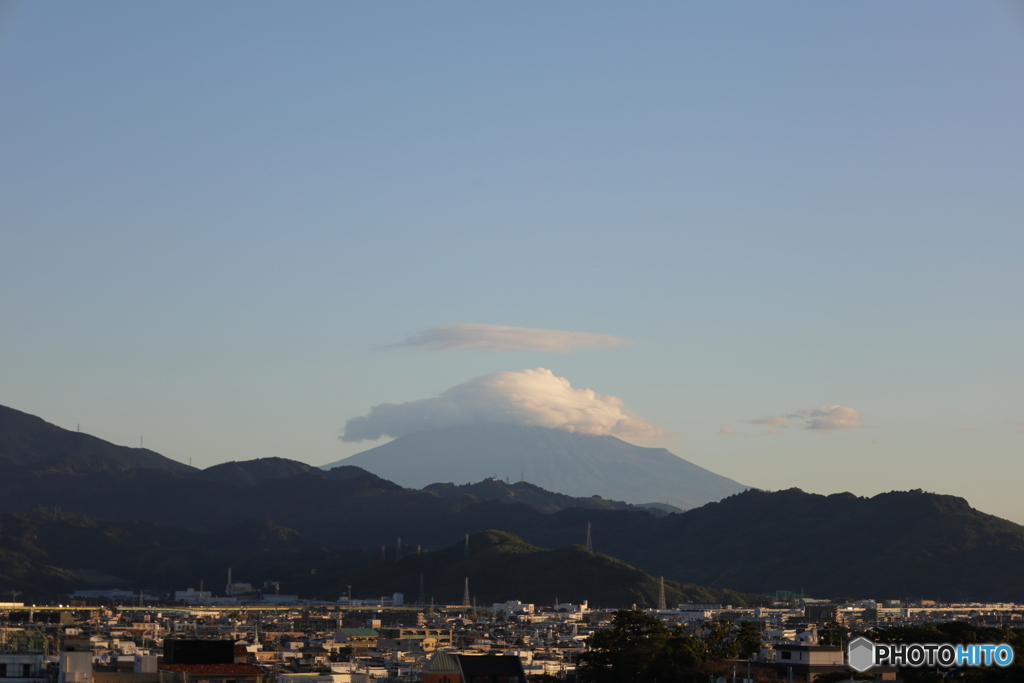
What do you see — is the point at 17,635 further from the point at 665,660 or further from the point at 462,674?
the point at 665,660

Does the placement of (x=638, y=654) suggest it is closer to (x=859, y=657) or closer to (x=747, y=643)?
(x=747, y=643)

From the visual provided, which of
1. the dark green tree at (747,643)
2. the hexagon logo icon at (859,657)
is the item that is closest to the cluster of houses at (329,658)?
the hexagon logo icon at (859,657)

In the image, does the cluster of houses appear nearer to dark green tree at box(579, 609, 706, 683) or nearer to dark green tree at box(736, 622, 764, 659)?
dark green tree at box(736, 622, 764, 659)

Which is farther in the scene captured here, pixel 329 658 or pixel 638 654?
pixel 329 658

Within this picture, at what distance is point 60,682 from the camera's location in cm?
5394

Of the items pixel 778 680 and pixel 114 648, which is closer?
pixel 778 680

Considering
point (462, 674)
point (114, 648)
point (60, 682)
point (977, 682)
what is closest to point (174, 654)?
point (60, 682)

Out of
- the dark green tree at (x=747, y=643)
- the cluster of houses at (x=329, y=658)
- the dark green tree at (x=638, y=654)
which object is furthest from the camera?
the dark green tree at (x=747, y=643)

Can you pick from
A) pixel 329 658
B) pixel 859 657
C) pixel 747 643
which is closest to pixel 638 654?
pixel 747 643

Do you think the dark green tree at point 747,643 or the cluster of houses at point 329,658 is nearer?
the cluster of houses at point 329,658

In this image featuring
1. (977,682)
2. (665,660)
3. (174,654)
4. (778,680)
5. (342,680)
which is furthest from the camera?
(342,680)

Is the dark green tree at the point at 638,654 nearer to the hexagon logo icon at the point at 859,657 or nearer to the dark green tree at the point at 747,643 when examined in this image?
the dark green tree at the point at 747,643

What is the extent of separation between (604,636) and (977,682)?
28501 mm

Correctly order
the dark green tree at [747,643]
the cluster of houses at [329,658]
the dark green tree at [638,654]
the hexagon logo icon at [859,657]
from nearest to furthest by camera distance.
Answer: the cluster of houses at [329,658] → the hexagon logo icon at [859,657] → the dark green tree at [638,654] → the dark green tree at [747,643]
